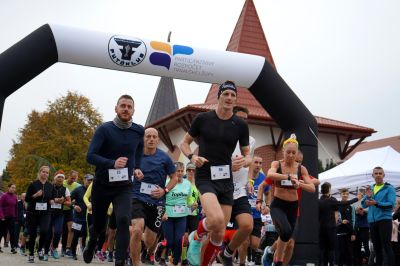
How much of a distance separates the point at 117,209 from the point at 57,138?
45346 mm

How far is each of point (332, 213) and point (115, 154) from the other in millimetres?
7490

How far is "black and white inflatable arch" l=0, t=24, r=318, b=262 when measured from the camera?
10977mm

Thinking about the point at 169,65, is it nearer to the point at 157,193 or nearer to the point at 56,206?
the point at 157,193

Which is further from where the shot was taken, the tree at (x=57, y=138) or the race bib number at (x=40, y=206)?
the tree at (x=57, y=138)

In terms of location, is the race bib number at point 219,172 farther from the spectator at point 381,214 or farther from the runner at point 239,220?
the spectator at point 381,214

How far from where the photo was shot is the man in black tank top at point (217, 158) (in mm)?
6996

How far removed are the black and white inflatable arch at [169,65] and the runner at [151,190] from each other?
3.12 metres

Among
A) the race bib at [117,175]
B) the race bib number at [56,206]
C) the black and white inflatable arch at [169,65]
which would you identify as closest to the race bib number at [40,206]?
the race bib number at [56,206]

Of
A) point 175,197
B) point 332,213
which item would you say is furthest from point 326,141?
point 175,197

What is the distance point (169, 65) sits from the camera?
12.1 meters

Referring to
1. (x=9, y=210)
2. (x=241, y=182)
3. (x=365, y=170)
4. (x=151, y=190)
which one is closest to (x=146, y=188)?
(x=151, y=190)

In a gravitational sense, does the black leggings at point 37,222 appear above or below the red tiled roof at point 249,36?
below

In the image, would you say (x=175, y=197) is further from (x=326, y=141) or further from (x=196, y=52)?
(x=326, y=141)

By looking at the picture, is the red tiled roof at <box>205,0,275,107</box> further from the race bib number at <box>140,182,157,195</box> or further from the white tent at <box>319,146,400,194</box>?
the race bib number at <box>140,182,157,195</box>
